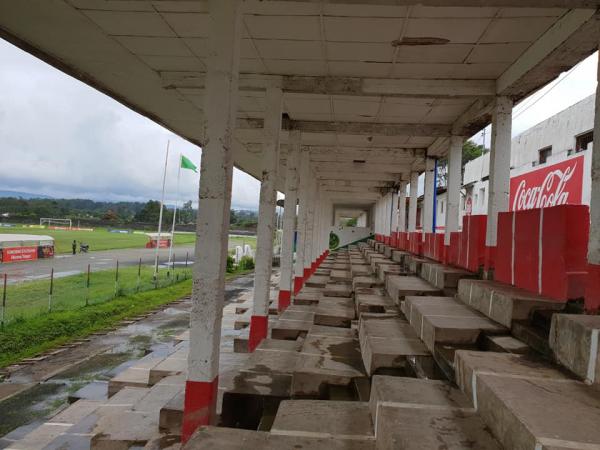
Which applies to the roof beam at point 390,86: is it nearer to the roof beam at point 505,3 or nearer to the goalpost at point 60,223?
the roof beam at point 505,3

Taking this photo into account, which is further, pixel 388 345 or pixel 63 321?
pixel 63 321

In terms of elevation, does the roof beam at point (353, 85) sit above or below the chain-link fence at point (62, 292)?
above

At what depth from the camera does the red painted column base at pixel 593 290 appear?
3.26 metres

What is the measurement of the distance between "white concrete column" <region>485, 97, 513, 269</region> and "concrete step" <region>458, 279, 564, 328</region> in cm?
170

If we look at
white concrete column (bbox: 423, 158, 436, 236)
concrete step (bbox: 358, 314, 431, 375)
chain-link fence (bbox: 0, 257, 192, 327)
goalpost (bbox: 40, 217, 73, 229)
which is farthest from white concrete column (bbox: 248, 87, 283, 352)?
goalpost (bbox: 40, 217, 73, 229)

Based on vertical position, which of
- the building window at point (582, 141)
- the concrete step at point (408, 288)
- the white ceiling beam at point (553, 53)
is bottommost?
the concrete step at point (408, 288)

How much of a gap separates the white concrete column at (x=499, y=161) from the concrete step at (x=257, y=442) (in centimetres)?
446

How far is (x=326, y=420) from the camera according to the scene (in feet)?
9.82

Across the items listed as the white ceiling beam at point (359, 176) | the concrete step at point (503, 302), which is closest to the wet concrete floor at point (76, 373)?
the concrete step at point (503, 302)

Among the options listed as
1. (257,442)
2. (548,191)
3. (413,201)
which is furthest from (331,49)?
(413,201)

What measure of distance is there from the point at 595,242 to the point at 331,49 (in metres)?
3.68

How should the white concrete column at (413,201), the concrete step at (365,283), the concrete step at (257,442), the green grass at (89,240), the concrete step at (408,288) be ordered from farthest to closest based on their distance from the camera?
the green grass at (89,240) → the white concrete column at (413,201) → the concrete step at (365,283) → the concrete step at (408,288) → the concrete step at (257,442)

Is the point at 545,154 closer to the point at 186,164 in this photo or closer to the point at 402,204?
the point at 402,204

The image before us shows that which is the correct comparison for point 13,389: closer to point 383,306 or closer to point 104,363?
point 104,363
